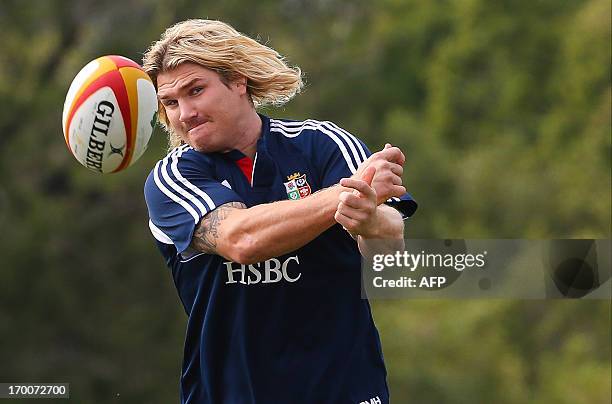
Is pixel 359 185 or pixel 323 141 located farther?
pixel 323 141

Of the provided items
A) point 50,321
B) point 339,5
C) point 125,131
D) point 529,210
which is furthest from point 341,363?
point 339,5

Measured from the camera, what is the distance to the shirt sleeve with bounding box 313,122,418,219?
18.7 ft

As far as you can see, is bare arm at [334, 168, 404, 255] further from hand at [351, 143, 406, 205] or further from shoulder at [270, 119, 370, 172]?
shoulder at [270, 119, 370, 172]

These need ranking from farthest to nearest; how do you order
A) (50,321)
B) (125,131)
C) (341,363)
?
(50,321) → (125,131) → (341,363)

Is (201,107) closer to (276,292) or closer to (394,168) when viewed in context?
(276,292)

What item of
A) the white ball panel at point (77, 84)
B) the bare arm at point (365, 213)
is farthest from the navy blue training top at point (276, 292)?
the white ball panel at point (77, 84)

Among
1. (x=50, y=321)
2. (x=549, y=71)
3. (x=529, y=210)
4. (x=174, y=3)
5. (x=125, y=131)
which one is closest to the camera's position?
(x=125, y=131)

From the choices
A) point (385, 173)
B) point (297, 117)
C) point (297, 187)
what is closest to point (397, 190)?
point (385, 173)

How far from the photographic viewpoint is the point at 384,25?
33.0 metres

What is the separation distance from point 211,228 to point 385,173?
0.72m

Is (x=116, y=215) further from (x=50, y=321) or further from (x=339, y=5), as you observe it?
(x=339, y=5)

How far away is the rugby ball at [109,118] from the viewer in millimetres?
6141

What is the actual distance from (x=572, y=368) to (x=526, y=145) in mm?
7513

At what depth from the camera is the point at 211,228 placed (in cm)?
550
